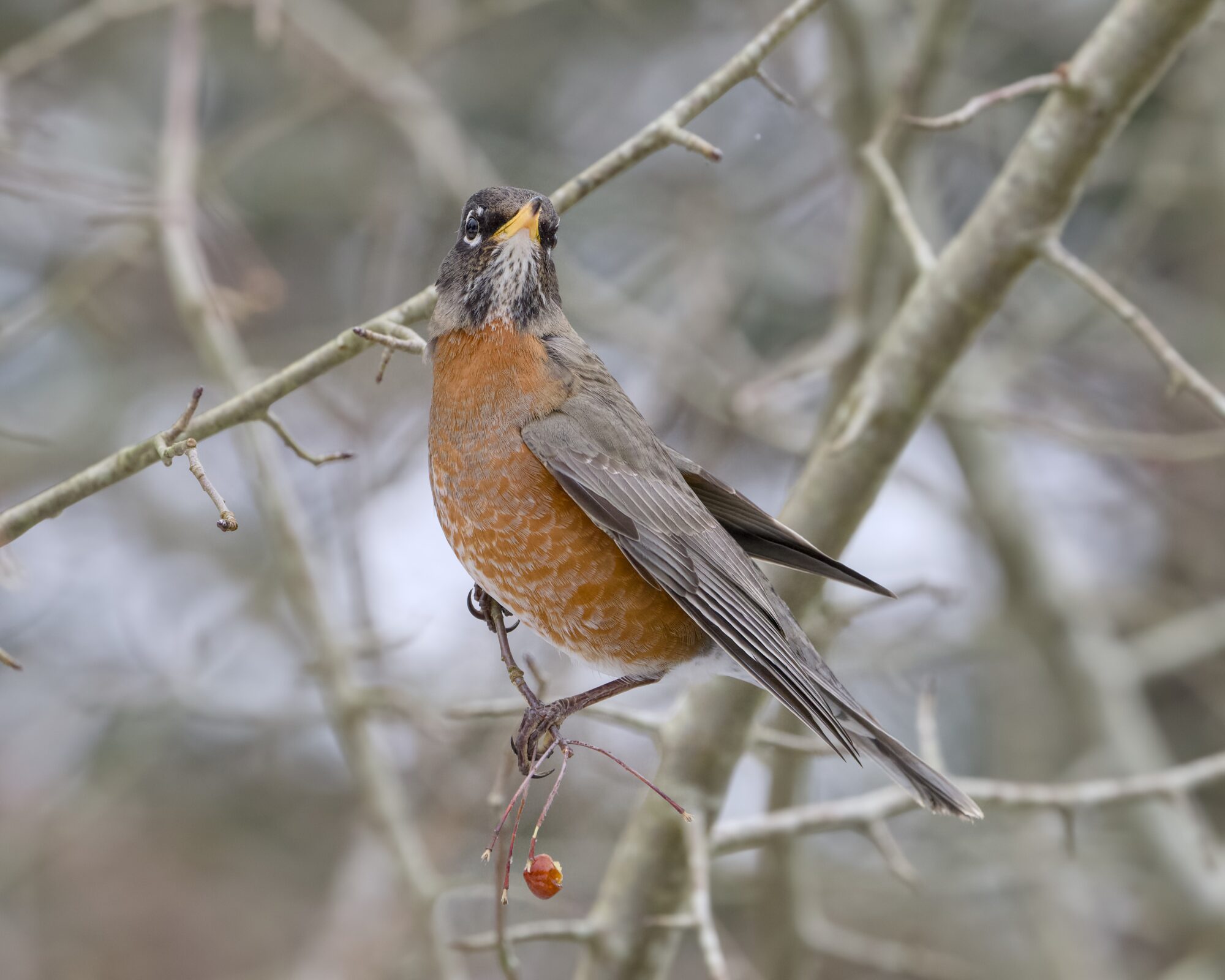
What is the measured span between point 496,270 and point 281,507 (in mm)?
2200

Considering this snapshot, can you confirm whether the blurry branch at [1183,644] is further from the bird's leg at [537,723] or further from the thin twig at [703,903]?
the bird's leg at [537,723]

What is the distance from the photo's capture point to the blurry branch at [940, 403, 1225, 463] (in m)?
4.91

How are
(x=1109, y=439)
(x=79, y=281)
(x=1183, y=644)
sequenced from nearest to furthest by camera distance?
(x=1109, y=439) < (x=79, y=281) < (x=1183, y=644)

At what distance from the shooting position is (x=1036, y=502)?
7137mm

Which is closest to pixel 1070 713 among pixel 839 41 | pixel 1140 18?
pixel 839 41

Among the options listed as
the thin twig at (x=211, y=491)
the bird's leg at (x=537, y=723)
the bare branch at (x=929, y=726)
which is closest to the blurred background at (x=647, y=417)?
the bare branch at (x=929, y=726)

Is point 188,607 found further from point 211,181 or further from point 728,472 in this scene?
point 728,472

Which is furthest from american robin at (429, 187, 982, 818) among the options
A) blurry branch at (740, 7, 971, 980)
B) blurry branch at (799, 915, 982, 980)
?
blurry branch at (799, 915, 982, 980)

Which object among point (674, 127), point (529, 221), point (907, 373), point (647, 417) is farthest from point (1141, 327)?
point (647, 417)

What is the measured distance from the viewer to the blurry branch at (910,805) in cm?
423

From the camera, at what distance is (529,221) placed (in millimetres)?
3191

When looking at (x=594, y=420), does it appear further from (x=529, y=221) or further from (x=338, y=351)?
(x=338, y=351)

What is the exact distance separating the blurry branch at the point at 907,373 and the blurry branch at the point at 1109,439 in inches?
41.5

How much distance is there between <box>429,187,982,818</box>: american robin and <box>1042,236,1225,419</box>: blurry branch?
1074 mm
